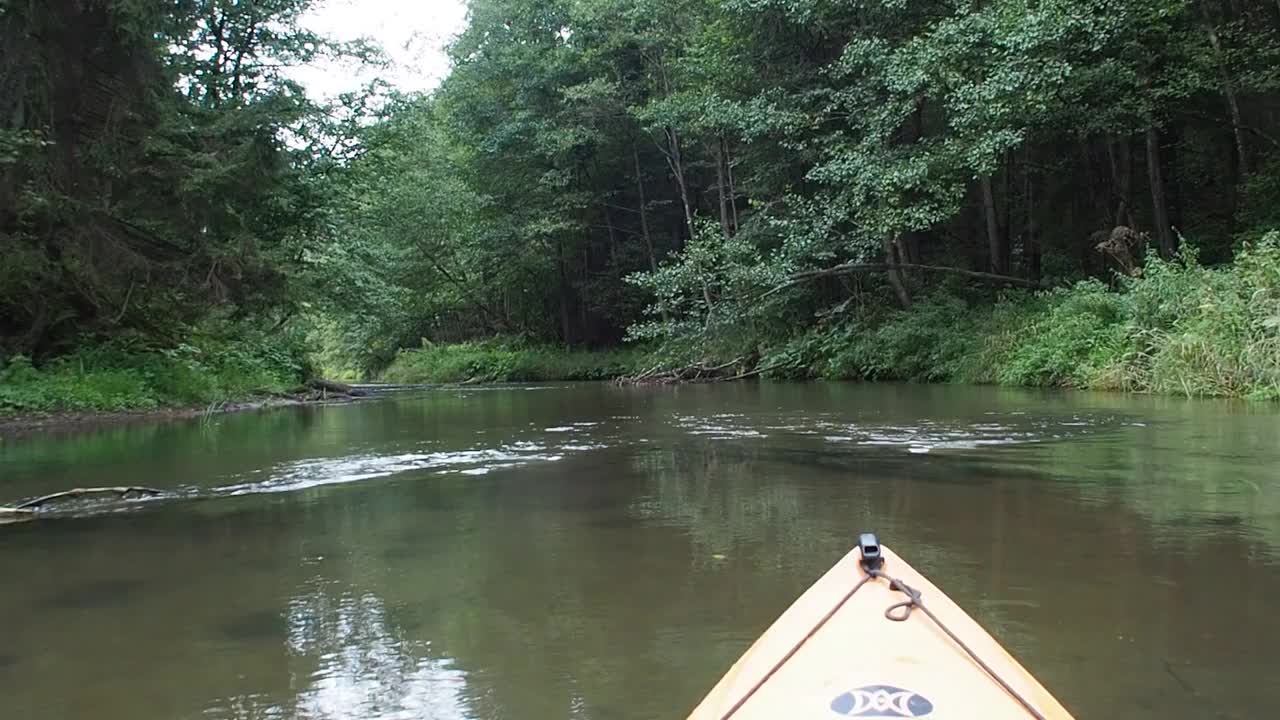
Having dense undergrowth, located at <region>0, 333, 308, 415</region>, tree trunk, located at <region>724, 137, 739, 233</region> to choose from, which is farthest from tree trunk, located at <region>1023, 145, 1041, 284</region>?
dense undergrowth, located at <region>0, 333, 308, 415</region>

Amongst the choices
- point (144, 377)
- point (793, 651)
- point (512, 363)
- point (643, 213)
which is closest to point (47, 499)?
point (793, 651)

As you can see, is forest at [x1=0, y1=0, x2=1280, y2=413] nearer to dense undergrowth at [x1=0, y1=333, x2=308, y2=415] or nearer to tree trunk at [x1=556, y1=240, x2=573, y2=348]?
dense undergrowth at [x1=0, y1=333, x2=308, y2=415]

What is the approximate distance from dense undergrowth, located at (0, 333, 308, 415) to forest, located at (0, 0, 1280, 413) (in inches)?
2.3

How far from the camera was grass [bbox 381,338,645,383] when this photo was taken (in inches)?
1201

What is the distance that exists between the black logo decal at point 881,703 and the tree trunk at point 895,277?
18.7m

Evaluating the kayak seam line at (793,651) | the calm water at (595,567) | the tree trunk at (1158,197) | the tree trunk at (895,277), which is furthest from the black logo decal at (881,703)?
the tree trunk at (895,277)

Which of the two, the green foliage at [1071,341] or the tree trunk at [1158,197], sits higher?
the tree trunk at [1158,197]

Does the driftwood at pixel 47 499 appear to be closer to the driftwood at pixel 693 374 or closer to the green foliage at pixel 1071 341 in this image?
the green foliage at pixel 1071 341

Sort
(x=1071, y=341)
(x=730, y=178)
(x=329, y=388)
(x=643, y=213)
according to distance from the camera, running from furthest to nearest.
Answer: (x=643, y=213)
(x=730, y=178)
(x=329, y=388)
(x=1071, y=341)

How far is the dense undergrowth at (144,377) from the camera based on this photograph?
13.4m

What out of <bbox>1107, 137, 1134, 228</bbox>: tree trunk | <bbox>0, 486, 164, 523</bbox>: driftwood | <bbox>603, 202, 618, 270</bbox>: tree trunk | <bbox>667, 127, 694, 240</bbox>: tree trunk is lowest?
<bbox>0, 486, 164, 523</bbox>: driftwood

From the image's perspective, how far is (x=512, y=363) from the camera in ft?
106

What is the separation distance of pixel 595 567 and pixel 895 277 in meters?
17.7

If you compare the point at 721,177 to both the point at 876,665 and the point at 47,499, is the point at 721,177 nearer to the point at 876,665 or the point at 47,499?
the point at 47,499
